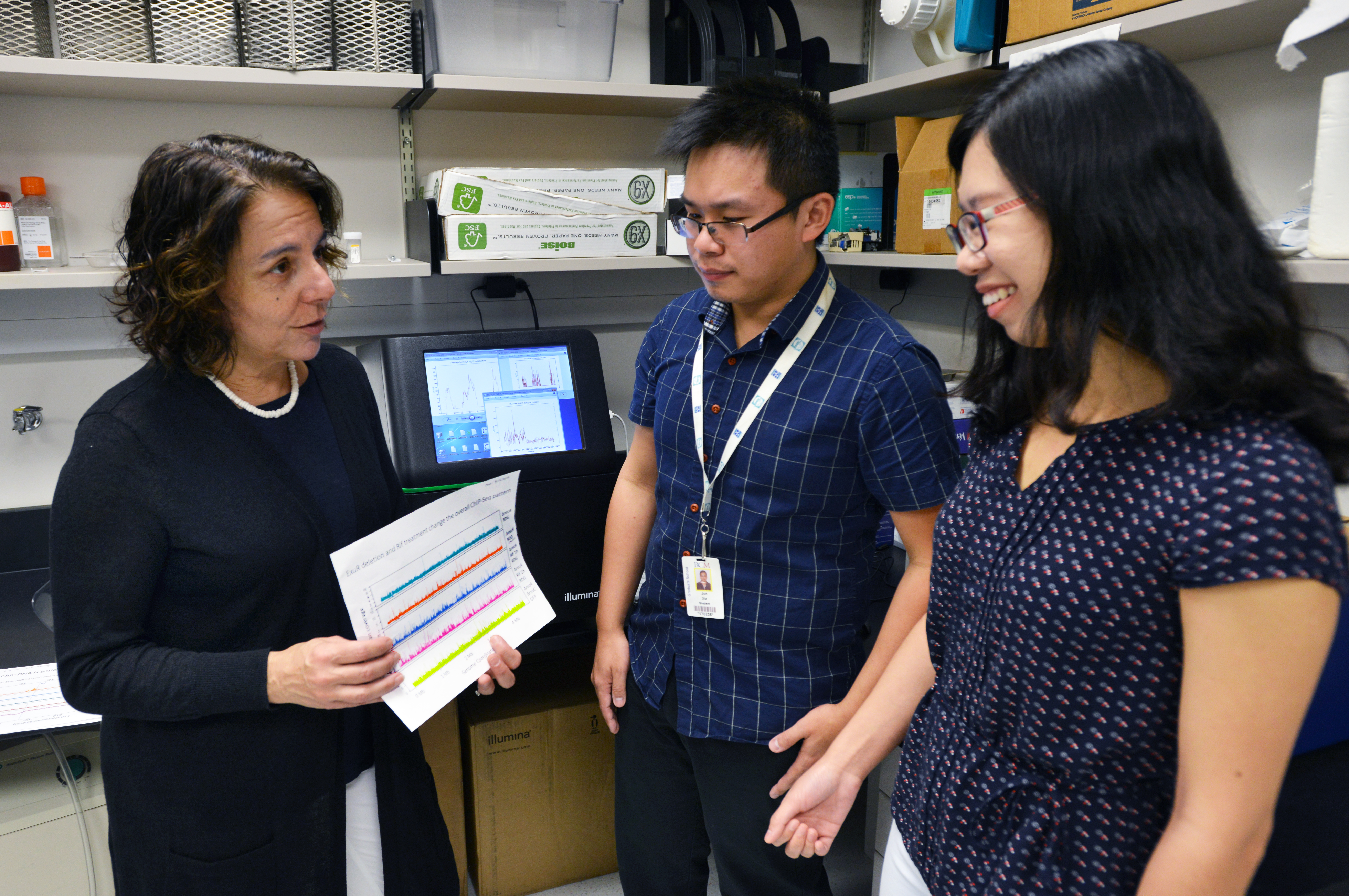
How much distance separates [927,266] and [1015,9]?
1.57 ft

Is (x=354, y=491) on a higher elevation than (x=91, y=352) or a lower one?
lower

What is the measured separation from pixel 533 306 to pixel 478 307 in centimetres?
14

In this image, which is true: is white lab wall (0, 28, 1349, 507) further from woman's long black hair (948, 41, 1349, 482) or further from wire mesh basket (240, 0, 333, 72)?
woman's long black hair (948, 41, 1349, 482)

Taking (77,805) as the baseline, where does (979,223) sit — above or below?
above

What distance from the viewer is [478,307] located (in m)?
2.22

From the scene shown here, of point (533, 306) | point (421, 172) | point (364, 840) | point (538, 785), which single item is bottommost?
point (538, 785)

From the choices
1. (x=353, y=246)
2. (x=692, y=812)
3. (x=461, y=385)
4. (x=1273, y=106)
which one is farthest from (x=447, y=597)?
(x=1273, y=106)

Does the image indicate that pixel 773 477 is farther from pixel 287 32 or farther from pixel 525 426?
pixel 287 32

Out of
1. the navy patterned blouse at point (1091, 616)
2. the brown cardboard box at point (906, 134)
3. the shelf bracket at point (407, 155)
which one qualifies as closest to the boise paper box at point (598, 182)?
the shelf bracket at point (407, 155)

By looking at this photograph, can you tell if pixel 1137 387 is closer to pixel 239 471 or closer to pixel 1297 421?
pixel 1297 421

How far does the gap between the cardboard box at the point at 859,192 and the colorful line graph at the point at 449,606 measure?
1.25 metres

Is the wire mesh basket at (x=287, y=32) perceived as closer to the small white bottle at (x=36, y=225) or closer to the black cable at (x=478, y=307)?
the small white bottle at (x=36, y=225)

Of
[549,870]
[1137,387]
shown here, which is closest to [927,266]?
[1137,387]

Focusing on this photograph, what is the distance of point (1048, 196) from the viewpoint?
0.74m
